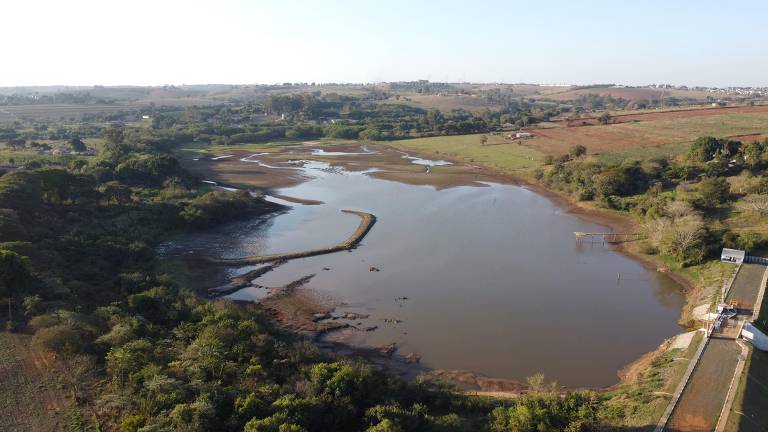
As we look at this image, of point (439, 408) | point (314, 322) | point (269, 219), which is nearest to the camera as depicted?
point (439, 408)

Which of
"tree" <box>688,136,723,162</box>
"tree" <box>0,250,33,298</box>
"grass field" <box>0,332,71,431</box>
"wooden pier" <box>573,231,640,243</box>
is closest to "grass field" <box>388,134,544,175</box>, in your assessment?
"tree" <box>688,136,723,162</box>

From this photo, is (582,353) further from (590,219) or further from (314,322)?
(590,219)

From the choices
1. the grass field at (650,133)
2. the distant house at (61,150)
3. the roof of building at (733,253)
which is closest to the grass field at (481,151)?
the grass field at (650,133)

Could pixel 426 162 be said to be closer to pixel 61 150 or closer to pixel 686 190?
pixel 686 190

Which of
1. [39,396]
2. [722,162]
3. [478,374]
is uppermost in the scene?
[722,162]

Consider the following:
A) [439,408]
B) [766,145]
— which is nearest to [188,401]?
[439,408]

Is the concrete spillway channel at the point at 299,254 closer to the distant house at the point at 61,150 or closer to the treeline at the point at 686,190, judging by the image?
the treeline at the point at 686,190

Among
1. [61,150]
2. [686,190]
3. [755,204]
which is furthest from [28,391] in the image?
[61,150]
